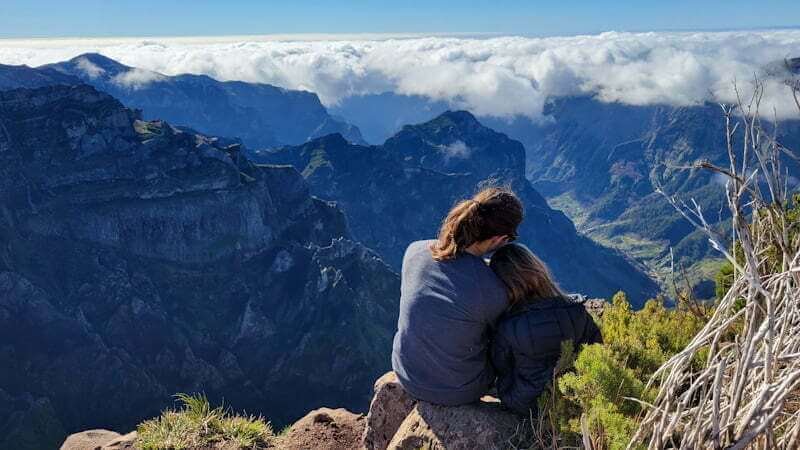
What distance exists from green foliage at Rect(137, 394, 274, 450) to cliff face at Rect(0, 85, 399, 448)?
125m

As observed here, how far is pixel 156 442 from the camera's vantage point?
10.8 m

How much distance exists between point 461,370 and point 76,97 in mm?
202821

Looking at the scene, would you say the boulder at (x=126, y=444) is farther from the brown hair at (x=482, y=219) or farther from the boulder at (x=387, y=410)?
the brown hair at (x=482, y=219)

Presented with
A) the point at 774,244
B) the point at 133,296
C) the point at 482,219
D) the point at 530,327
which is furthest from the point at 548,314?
→ the point at 133,296

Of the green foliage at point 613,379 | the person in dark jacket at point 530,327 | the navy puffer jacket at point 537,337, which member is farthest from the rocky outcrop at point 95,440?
the green foliage at point 613,379

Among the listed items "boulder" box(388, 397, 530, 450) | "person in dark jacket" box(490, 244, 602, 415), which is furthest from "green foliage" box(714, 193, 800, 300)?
"boulder" box(388, 397, 530, 450)

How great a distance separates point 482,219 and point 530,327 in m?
1.50

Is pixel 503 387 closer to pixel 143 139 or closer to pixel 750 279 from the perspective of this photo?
pixel 750 279

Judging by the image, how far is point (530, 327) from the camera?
7.25 m

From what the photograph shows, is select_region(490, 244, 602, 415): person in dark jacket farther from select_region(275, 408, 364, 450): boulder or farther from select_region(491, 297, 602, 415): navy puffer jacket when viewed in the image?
select_region(275, 408, 364, 450): boulder

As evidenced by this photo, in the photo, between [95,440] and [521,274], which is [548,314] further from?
[95,440]

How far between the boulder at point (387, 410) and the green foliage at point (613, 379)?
3.29 meters

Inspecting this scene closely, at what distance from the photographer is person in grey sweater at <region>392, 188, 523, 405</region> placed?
766cm

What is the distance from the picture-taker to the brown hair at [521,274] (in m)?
7.51
